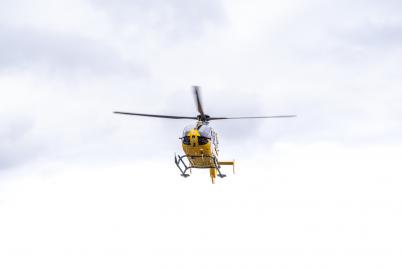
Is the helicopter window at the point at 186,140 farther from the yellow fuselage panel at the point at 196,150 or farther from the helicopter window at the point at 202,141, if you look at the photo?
the helicopter window at the point at 202,141

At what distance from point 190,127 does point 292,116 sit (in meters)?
12.2

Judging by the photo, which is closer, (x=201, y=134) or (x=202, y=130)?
(x=201, y=134)

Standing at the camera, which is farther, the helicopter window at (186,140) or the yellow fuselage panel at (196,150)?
the helicopter window at (186,140)

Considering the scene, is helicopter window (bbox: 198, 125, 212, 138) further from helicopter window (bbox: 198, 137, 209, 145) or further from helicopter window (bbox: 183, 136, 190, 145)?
helicopter window (bbox: 183, 136, 190, 145)

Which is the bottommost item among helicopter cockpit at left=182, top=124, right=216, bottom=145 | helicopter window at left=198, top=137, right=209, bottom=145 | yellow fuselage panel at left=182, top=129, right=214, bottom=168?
yellow fuselage panel at left=182, top=129, right=214, bottom=168

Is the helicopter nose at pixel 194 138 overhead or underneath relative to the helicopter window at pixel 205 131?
underneath

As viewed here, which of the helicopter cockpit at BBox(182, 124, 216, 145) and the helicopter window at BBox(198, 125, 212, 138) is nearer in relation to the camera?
the helicopter cockpit at BBox(182, 124, 216, 145)

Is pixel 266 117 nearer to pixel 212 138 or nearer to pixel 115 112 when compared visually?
pixel 212 138

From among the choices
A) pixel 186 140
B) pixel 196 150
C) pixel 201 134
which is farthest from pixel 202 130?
pixel 196 150

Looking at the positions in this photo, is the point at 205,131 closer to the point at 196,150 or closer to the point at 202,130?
the point at 202,130

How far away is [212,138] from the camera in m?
96.5


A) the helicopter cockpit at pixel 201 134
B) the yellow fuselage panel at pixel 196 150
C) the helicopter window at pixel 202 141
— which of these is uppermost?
the helicopter cockpit at pixel 201 134

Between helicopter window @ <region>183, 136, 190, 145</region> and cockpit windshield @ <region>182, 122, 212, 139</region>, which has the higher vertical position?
cockpit windshield @ <region>182, 122, 212, 139</region>

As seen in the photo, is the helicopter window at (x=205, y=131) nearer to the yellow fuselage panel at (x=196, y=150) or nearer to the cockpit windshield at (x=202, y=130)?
the cockpit windshield at (x=202, y=130)
